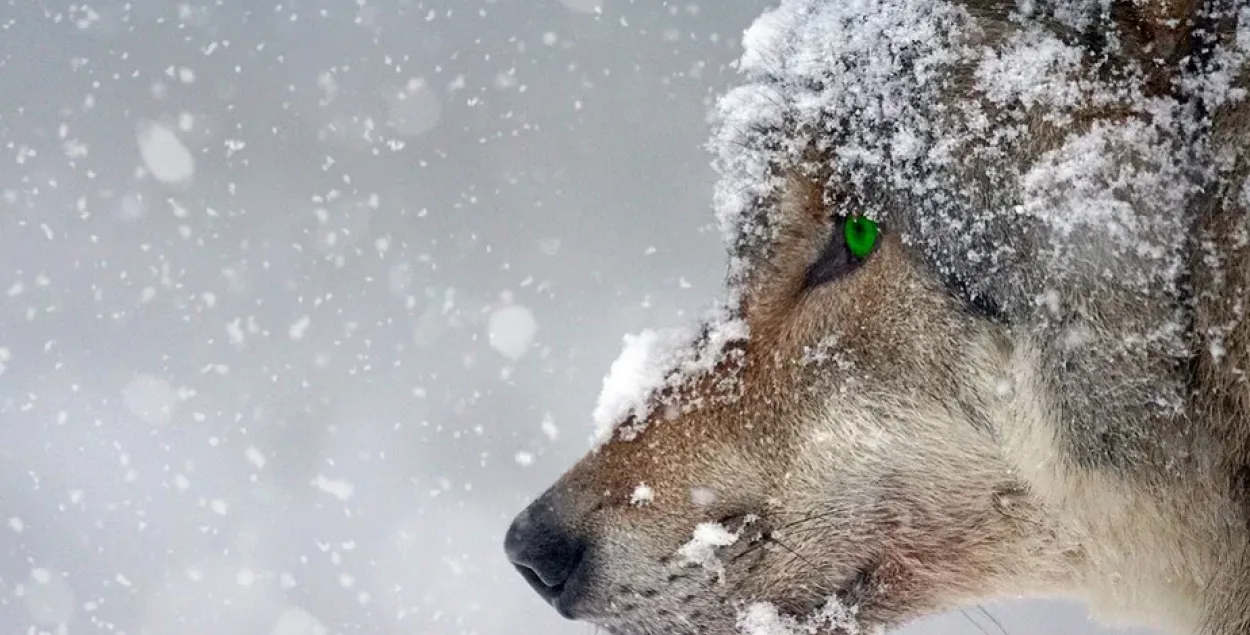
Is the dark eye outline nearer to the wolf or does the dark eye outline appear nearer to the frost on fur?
the wolf

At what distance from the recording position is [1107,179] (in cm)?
178

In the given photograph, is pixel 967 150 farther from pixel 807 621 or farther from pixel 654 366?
pixel 807 621

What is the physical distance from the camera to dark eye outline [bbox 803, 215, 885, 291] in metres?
2.00

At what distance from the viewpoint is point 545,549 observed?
2.26 meters

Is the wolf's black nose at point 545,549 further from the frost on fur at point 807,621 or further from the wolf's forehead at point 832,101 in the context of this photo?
the wolf's forehead at point 832,101

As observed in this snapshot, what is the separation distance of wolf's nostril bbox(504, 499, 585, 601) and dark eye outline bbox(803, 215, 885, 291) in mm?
755

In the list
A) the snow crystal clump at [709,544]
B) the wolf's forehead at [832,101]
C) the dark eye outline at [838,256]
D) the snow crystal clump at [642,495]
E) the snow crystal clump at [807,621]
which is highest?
the wolf's forehead at [832,101]

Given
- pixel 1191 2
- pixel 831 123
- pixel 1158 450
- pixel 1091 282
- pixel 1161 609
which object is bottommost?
→ pixel 1161 609

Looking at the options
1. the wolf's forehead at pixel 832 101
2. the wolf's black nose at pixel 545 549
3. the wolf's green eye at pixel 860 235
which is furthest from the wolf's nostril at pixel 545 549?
the wolf's green eye at pixel 860 235

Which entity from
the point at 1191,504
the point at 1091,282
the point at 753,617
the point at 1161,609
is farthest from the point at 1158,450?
the point at 753,617

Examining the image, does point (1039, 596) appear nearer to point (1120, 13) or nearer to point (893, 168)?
point (893, 168)

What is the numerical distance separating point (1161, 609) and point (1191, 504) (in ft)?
1.18

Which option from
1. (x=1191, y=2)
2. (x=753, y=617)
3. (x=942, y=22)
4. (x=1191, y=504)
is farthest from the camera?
(x=753, y=617)

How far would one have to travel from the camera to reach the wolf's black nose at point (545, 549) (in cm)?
224
